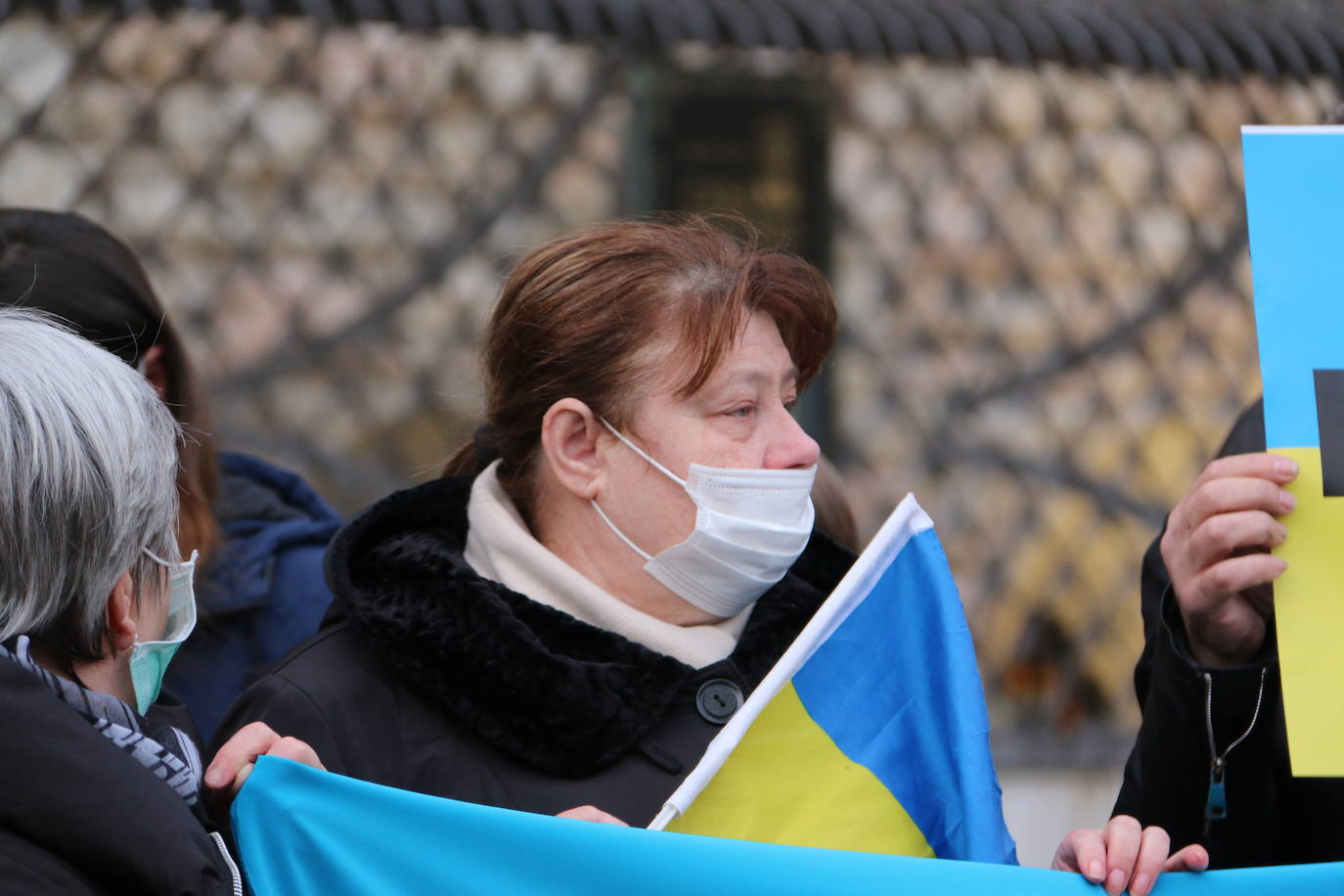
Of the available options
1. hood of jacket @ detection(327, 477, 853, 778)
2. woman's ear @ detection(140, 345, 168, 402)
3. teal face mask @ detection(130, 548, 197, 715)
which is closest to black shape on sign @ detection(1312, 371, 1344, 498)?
hood of jacket @ detection(327, 477, 853, 778)

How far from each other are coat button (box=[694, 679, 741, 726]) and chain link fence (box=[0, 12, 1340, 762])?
157 cm

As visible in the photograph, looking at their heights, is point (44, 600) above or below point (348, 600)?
above

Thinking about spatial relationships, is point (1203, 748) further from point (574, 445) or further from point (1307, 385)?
point (574, 445)

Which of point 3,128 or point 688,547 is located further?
point 3,128

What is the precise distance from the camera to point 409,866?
2002 mm

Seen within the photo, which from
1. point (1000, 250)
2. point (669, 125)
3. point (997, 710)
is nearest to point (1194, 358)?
point (1000, 250)

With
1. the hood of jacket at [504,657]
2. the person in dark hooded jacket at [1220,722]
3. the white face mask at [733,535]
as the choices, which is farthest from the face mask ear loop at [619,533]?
the person in dark hooded jacket at [1220,722]

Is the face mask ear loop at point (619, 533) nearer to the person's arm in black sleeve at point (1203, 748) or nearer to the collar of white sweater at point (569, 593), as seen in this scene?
the collar of white sweater at point (569, 593)

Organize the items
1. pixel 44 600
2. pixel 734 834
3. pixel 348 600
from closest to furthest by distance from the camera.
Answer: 1. pixel 44 600
2. pixel 734 834
3. pixel 348 600

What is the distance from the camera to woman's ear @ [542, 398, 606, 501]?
2480mm

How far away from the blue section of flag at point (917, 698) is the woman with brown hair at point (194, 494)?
1.01 m

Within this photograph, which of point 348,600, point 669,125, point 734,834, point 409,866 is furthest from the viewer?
point 669,125

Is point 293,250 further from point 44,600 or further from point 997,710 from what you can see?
point 44,600

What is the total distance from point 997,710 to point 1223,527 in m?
2.52
